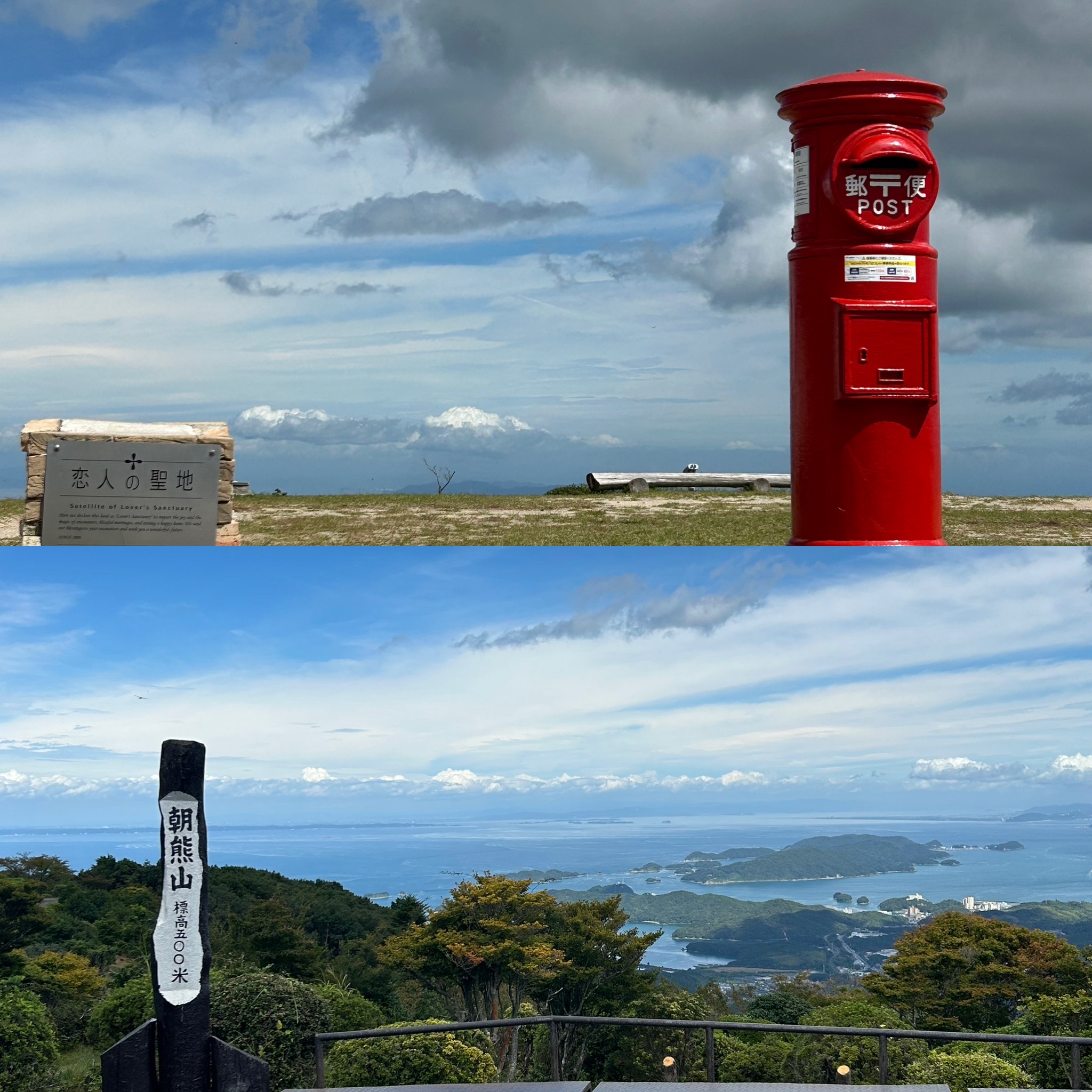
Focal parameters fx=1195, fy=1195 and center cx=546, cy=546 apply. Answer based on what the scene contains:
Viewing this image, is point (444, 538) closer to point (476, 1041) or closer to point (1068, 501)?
point (476, 1041)

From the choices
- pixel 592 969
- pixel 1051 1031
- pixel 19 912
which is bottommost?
pixel 592 969

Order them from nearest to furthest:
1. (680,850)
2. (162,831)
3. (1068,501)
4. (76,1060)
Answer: (162,831) < (76,1060) < (1068,501) < (680,850)

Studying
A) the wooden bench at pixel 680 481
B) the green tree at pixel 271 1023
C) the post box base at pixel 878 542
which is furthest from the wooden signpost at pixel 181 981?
the wooden bench at pixel 680 481

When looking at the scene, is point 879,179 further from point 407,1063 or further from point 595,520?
point 595,520

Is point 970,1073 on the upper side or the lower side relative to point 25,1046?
upper

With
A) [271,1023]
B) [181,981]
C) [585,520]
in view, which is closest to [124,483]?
[271,1023]

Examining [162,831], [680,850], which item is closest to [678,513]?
[680,850]
